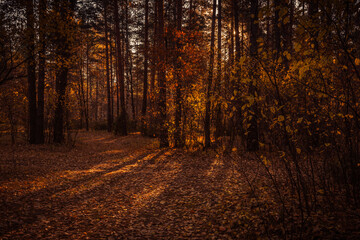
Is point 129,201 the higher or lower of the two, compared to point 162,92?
lower

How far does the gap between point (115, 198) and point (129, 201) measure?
0.42m

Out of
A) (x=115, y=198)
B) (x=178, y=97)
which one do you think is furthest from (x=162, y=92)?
(x=115, y=198)

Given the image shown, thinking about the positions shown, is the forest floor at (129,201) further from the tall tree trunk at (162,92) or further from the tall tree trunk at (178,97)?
the tall tree trunk at (162,92)

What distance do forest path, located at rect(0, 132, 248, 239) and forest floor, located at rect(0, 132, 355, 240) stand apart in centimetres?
2

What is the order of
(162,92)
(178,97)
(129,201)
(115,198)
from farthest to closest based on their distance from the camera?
(162,92) → (178,97) → (115,198) → (129,201)

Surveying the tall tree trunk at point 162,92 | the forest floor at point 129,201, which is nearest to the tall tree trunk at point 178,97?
the tall tree trunk at point 162,92

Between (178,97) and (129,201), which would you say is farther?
(178,97)

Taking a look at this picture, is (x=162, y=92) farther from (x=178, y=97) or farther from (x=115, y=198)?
(x=115, y=198)

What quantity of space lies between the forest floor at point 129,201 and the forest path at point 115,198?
0.02m

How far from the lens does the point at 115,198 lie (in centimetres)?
521

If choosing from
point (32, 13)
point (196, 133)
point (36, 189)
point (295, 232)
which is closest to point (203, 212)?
point (295, 232)

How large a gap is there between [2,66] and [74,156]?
5.18 meters

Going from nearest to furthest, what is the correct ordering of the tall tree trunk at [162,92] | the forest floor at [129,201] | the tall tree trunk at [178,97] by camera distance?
the forest floor at [129,201]
the tall tree trunk at [178,97]
the tall tree trunk at [162,92]

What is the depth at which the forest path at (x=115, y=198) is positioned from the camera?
12.2 ft
